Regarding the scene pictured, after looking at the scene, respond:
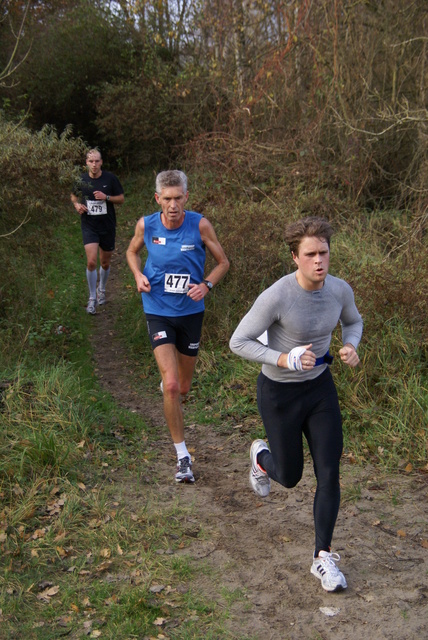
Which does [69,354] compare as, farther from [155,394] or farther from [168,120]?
[168,120]

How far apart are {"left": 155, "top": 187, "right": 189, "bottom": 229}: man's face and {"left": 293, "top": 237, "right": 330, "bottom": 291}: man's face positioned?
1.87 meters

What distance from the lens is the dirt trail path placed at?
12.4 ft

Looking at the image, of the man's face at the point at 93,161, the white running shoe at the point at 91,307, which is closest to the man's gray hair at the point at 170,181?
the man's face at the point at 93,161

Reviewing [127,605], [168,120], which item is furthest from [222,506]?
[168,120]

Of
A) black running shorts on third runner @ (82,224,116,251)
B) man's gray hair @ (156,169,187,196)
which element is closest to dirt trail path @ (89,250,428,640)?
man's gray hair @ (156,169,187,196)

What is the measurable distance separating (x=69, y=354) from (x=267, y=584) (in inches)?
188

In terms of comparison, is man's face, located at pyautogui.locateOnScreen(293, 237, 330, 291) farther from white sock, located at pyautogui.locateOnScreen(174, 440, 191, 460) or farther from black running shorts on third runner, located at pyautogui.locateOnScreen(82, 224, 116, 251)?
black running shorts on third runner, located at pyautogui.locateOnScreen(82, 224, 116, 251)

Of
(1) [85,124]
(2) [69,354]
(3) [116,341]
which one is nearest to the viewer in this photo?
(2) [69,354]

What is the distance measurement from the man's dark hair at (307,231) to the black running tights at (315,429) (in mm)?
769

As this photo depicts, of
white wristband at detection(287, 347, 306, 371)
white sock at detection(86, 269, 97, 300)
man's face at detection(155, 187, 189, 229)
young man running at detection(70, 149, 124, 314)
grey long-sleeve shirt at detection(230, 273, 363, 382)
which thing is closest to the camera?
white wristband at detection(287, 347, 306, 371)

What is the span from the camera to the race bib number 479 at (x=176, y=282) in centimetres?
560

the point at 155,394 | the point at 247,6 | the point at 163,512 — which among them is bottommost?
the point at 155,394

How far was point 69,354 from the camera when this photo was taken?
27.4ft

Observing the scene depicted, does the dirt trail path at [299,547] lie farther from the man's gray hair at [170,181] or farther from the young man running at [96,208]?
the young man running at [96,208]
